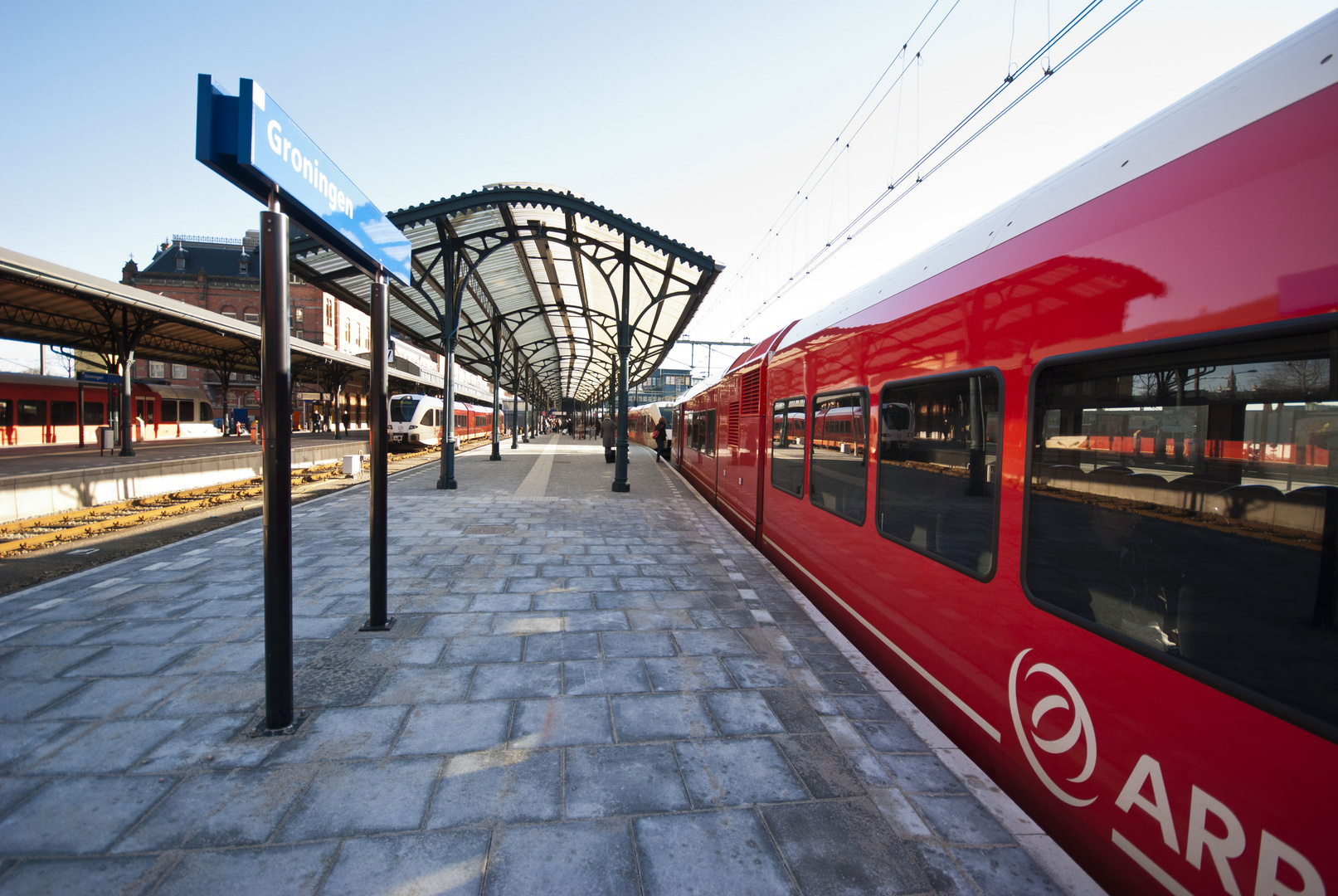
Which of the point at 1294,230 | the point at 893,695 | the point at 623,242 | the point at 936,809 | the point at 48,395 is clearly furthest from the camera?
the point at 48,395

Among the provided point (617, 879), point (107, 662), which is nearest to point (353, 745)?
point (617, 879)

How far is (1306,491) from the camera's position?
1.38m

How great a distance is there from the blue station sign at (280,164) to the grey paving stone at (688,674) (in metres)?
3.14

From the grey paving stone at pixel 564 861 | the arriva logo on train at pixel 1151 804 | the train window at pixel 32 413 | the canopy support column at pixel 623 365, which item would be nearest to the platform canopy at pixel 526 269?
the canopy support column at pixel 623 365

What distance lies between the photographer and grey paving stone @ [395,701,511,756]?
259cm

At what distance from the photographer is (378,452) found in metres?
3.73

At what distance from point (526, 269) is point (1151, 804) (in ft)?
43.1

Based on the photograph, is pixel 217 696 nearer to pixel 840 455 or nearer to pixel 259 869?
pixel 259 869

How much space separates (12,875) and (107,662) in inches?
73.9

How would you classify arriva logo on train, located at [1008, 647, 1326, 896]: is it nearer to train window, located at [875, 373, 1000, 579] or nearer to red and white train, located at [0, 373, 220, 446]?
train window, located at [875, 373, 1000, 579]

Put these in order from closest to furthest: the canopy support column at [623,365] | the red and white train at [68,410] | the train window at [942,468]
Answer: the train window at [942,468], the canopy support column at [623,365], the red and white train at [68,410]

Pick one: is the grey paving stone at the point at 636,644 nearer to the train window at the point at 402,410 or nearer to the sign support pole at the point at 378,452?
the sign support pole at the point at 378,452

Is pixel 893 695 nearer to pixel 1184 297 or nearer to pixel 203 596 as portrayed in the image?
pixel 1184 297

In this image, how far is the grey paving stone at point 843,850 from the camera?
189 centimetres
